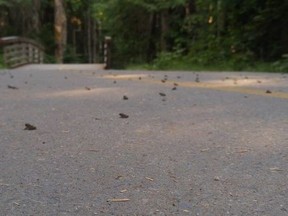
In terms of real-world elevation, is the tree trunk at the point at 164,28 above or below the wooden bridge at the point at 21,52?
above

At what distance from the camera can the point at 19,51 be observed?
19000 mm

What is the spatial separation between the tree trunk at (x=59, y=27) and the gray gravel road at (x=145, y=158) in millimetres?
22026

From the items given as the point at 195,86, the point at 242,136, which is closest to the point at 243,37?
the point at 195,86

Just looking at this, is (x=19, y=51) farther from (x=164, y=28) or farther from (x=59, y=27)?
(x=59, y=27)

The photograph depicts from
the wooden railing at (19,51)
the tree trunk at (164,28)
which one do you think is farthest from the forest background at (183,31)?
the wooden railing at (19,51)

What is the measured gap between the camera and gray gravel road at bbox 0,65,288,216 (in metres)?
2.34

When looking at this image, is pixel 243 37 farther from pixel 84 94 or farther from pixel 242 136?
pixel 242 136

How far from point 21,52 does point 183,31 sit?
298 inches

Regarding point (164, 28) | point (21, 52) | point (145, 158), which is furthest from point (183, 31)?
point (145, 158)

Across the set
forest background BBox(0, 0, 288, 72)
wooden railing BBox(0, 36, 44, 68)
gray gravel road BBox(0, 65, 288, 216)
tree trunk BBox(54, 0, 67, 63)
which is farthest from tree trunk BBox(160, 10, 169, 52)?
gray gravel road BBox(0, 65, 288, 216)

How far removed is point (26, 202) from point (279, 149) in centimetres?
190

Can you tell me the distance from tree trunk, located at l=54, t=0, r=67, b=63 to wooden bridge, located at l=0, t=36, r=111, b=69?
5.61 metres

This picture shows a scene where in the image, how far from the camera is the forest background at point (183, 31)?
52.1ft

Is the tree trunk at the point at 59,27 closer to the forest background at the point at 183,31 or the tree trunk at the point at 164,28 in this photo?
the forest background at the point at 183,31
